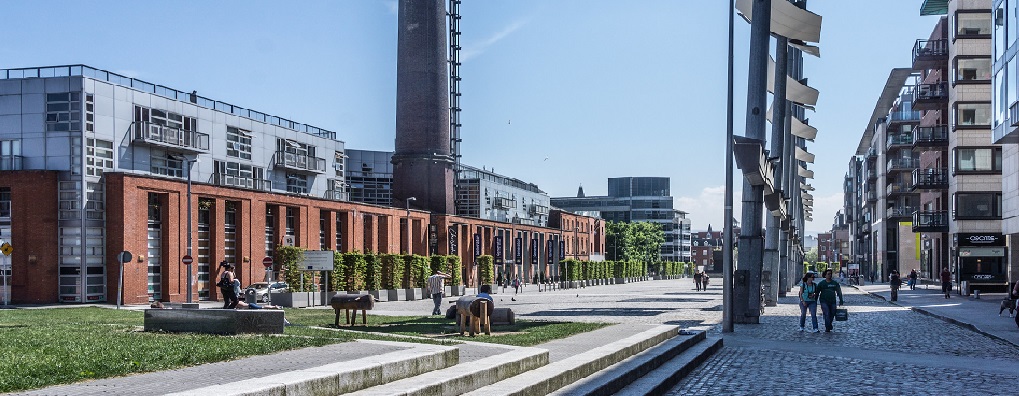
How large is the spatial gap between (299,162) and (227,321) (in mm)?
58820

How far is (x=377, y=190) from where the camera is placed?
370ft

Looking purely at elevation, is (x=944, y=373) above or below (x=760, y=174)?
below

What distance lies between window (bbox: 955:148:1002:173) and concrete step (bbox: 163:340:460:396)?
64474 millimetres

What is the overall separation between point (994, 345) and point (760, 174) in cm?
673

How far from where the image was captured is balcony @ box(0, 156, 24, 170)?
5228 cm

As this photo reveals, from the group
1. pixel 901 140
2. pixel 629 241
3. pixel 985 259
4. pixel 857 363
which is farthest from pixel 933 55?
pixel 629 241

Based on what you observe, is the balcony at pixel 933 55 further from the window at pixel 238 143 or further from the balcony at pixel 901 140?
the window at pixel 238 143

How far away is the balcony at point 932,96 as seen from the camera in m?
77.4

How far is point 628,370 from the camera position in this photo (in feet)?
46.0

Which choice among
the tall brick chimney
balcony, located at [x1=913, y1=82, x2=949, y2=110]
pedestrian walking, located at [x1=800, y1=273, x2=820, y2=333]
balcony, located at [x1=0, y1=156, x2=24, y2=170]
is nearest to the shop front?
balcony, located at [x1=913, y1=82, x2=949, y2=110]

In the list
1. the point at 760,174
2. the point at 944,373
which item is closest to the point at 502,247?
the point at 760,174

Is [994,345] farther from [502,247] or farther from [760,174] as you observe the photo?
[502,247]

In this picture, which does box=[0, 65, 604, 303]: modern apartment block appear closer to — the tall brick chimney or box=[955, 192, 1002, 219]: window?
the tall brick chimney

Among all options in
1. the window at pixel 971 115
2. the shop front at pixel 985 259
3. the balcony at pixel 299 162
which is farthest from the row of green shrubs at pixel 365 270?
the window at pixel 971 115
